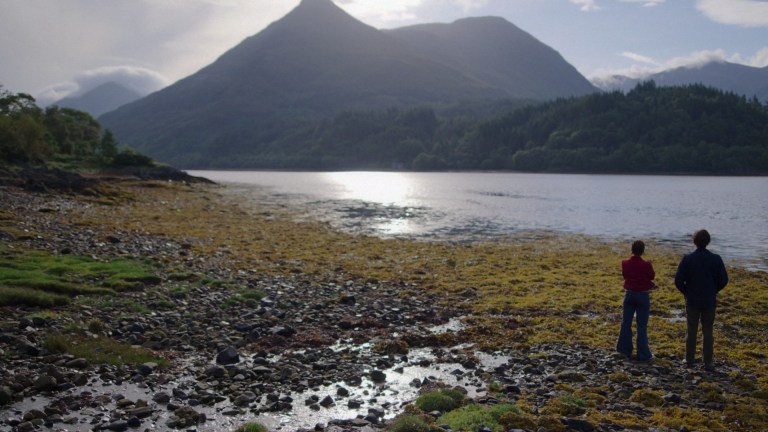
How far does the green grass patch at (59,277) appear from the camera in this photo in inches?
651

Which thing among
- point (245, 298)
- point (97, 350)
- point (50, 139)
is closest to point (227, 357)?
point (97, 350)

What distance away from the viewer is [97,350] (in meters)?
13.5

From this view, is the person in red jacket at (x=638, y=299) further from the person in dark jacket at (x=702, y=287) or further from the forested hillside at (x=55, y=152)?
the forested hillside at (x=55, y=152)

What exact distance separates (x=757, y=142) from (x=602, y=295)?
8576 inches

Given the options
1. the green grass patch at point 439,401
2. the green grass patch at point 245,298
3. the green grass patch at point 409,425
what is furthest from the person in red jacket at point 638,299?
the green grass patch at point 245,298

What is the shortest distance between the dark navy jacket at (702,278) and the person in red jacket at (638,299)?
811mm

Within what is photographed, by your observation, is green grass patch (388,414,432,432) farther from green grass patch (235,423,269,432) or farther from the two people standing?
the two people standing

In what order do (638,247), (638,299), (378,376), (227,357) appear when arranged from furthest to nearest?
(638,299) → (638,247) → (227,357) → (378,376)

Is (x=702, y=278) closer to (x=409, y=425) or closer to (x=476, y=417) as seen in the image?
(x=476, y=417)

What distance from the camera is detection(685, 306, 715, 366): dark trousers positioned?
14.0 metres

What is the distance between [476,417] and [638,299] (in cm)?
678

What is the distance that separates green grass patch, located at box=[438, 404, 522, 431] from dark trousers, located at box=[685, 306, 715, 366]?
594 centimetres

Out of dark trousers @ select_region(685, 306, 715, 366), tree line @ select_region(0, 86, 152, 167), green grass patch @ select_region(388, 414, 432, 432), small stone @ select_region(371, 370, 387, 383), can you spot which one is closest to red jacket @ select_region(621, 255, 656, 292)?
dark trousers @ select_region(685, 306, 715, 366)

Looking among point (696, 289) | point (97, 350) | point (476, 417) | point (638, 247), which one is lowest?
point (476, 417)
